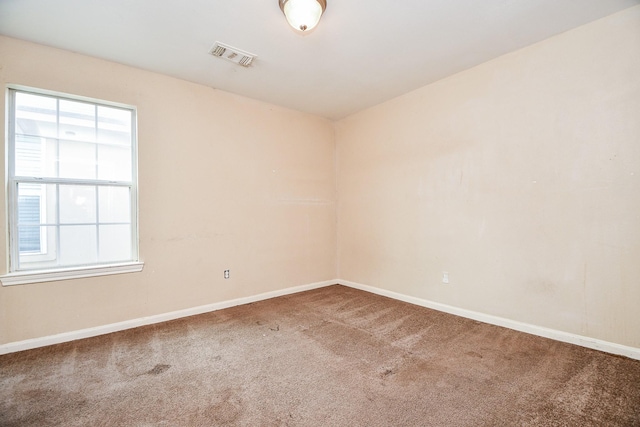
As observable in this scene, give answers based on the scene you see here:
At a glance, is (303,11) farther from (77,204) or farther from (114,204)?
(77,204)

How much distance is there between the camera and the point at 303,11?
1958 millimetres

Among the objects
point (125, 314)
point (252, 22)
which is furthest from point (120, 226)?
point (252, 22)

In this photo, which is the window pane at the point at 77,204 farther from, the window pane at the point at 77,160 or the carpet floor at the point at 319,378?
the carpet floor at the point at 319,378

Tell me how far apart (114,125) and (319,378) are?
3.28 metres

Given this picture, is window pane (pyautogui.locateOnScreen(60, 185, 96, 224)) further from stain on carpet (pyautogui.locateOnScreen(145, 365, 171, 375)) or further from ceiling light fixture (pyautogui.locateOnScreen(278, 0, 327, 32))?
ceiling light fixture (pyautogui.locateOnScreen(278, 0, 327, 32))

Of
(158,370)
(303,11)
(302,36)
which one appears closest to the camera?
(303,11)

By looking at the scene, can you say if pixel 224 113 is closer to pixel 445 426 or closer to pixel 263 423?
pixel 263 423

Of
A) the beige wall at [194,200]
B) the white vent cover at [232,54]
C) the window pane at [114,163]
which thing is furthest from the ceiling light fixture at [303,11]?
the window pane at [114,163]

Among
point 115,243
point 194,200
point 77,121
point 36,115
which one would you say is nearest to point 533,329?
point 194,200

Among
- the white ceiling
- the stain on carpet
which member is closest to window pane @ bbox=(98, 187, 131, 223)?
the white ceiling

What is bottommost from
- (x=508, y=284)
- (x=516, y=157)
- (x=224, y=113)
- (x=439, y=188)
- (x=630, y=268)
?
(x=508, y=284)

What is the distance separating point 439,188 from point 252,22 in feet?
8.75

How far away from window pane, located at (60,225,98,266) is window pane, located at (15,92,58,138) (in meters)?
0.93

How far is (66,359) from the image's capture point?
2.33 meters
